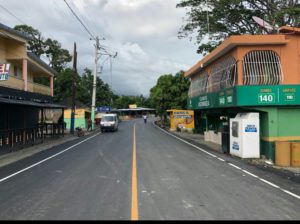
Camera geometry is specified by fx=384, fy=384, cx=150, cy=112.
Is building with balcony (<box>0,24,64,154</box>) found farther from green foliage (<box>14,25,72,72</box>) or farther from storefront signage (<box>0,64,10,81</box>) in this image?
green foliage (<box>14,25,72,72</box>)

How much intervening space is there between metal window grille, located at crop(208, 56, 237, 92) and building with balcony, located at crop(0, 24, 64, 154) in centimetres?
1243

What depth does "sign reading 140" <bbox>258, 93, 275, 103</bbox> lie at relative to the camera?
Result: 19297 millimetres

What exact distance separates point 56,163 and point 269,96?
428 inches

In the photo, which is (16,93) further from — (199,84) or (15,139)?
(199,84)

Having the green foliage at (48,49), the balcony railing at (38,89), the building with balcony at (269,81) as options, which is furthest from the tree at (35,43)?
the building with balcony at (269,81)

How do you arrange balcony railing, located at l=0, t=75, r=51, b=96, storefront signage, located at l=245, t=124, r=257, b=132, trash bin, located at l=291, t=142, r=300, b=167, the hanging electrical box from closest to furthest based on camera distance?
trash bin, located at l=291, t=142, r=300, b=167 < the hanging electrical box < storefront signage, located at l=245, t=124, r=257, b=132 < balcony railing, located at l=0, t=75, r=51, b=96

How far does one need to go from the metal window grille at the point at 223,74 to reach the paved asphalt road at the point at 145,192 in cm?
783

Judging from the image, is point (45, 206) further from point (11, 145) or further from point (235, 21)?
point (235, 21)

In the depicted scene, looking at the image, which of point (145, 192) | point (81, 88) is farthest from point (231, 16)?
point (81, 88)

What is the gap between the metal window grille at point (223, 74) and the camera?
22.1 metres

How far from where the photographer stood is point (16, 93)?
85.4ft

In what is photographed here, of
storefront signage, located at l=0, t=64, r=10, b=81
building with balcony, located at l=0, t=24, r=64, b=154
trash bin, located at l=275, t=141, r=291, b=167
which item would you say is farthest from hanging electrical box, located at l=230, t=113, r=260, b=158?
storefront signage, located at l=0, t=64, r=10, b=81

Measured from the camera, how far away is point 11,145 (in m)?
22.4

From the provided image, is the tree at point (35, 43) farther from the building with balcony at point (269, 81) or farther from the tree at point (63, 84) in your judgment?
the building with balcony at point (269, 81)
